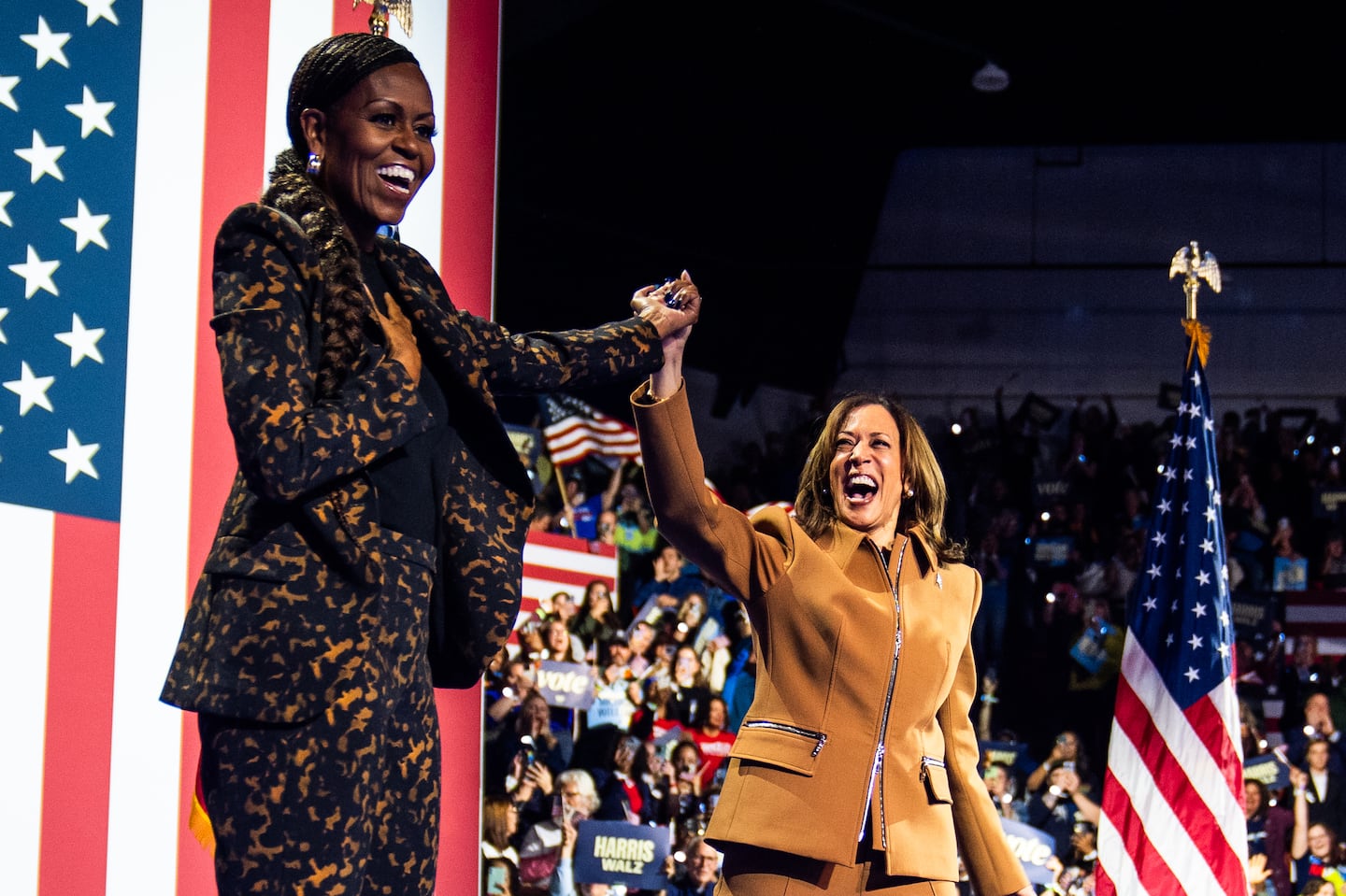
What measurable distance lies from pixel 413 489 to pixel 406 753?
278mm

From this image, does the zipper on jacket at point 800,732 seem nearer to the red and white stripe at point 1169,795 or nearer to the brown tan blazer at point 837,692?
the brown tan blazer at point 837,692

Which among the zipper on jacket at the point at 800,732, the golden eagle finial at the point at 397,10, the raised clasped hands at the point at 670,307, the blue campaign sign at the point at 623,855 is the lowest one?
the blue campaign sign at the point at 623,855

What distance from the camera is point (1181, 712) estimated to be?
5.37m

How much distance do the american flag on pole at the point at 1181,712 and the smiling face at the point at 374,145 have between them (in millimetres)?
4285

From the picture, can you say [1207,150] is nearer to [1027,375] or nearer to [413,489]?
[1027,375]

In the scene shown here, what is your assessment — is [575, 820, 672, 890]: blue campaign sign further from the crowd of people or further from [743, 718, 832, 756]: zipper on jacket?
[743, 718, 832, 756]: zipper on jacket

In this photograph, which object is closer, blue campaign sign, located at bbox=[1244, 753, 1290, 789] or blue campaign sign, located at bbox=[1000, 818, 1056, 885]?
blue campaign sign, located at bbox=[1000, 818, 1056, 885]

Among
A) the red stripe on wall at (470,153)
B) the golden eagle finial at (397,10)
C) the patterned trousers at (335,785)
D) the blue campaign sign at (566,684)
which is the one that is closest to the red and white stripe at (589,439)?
the blue campaign sign at (566,684)

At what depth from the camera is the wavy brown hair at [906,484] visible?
9.64 ft

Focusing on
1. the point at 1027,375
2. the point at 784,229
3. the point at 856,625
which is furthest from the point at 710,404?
the point at 856,625

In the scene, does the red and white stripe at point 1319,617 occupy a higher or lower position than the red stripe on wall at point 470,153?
lower

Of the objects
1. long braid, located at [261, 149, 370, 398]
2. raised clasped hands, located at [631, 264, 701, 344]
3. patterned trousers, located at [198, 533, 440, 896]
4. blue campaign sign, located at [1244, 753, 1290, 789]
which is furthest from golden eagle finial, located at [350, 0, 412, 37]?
blue campaign sign, located at [1244, 753, 1290, 789]

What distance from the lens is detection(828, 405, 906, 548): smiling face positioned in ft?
9.43

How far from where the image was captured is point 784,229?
11211 millimetres
